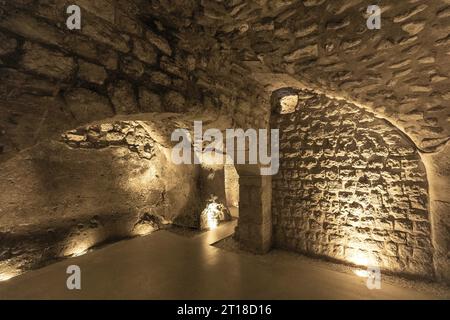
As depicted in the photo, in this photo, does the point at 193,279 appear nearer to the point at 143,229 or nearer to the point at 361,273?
the point at 361,273

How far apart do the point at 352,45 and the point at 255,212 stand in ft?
7.57

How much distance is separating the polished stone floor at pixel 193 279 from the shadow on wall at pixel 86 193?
38cm

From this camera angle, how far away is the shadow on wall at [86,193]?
2.90 metres

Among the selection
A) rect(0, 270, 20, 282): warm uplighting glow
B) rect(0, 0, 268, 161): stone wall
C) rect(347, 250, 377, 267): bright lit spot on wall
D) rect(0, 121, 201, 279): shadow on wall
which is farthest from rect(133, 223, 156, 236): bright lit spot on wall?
rect(347, 250, 377, 267): bright lit spot on wall

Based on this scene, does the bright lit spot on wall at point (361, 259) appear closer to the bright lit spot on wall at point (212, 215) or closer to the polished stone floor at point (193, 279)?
the polished stone floor at point (193, 279)

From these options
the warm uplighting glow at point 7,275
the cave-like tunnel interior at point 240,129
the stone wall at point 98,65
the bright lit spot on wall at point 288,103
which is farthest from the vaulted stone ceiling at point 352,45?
the warm uplighting glow at point 7,275

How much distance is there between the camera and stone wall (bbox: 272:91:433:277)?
98.3 inches

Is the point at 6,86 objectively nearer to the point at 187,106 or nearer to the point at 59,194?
the point at 187,106

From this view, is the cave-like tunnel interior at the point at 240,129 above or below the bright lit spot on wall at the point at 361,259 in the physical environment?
above

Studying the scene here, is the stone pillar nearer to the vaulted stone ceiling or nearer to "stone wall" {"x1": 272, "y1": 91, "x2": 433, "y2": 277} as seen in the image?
"stone wall" {"x1": 272, "y1": 91, "x2": 433, "y2": 277}

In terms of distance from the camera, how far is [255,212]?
3.31 meters

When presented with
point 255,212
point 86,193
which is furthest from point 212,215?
point 86,193

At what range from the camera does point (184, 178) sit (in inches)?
181

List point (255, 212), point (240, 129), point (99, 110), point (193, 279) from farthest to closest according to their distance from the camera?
1. point (255, 212)
2. point (240, 129)
3. point (193, 279)
4. point (99, 110)
